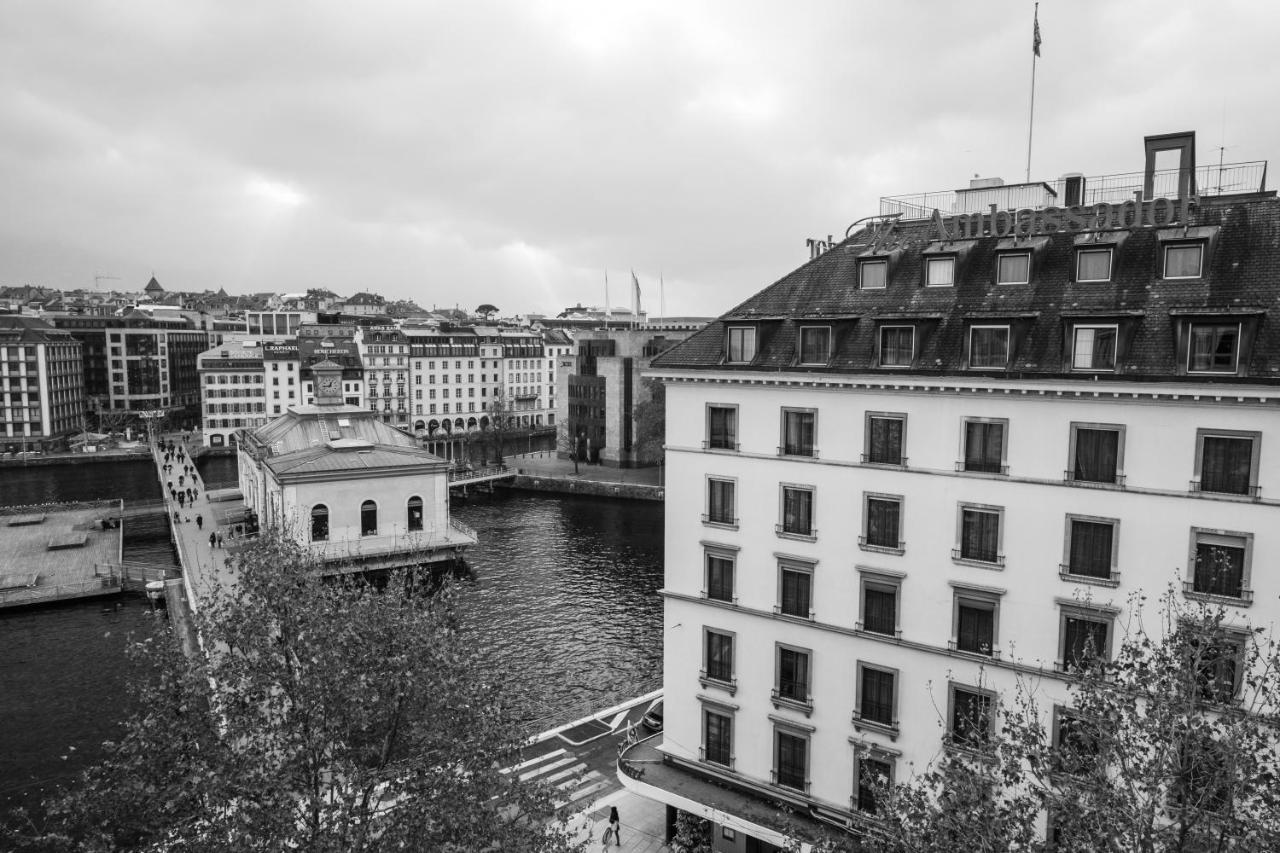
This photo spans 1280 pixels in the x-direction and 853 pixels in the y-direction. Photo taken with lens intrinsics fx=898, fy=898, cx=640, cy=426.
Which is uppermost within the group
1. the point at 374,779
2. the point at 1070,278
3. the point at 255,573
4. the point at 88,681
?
the point at 1070,278

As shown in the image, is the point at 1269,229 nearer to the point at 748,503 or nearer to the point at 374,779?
the point at 748,503

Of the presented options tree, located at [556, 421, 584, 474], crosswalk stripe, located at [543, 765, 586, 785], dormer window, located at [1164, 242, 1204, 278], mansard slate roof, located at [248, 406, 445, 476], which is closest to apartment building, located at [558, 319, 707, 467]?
tree, located at [556, 421, 584, 474]

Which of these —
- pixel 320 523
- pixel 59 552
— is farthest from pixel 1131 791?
pixel 59 552

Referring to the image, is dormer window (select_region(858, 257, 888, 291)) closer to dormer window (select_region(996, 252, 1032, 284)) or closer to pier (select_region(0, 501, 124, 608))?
dormer window (select_region(996, 252, 1032, 284))

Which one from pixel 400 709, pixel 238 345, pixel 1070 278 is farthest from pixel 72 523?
pixel 1070 278

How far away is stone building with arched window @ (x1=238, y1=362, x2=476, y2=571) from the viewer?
74125 millimetres

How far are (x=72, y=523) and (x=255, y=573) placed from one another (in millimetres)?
89408

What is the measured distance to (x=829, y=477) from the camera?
3197 cm

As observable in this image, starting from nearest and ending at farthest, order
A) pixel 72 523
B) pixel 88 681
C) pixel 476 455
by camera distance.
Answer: pixel 88 681 < pixel 72 523 < pixel 476 455

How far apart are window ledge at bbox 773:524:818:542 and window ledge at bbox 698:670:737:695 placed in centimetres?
607

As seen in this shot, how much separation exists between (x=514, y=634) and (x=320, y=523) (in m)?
23.2

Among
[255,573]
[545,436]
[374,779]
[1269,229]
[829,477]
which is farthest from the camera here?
[545,436]

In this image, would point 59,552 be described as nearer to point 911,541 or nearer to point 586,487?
point 586,487

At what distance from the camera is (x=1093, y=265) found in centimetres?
2908
